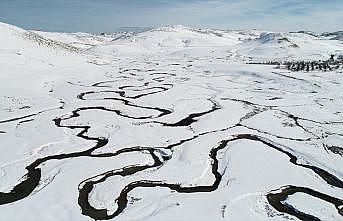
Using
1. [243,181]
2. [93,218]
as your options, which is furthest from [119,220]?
[243,181]

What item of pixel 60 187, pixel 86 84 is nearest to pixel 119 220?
pixel 60 187

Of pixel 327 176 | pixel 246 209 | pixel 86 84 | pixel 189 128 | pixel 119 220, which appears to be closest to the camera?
pixel 119 220

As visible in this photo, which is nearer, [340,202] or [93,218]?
[93,218]

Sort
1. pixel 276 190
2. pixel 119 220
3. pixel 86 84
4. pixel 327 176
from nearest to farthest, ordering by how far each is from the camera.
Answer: pixel 119 220 → pixel 276 190 → pixel 327 176 → pixel 86 84

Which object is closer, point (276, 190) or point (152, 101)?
point (276, 190)

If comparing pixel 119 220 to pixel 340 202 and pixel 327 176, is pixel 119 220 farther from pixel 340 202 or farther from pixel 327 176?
pixel 327 176

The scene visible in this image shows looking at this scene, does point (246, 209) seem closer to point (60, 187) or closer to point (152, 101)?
point (60, 187)
